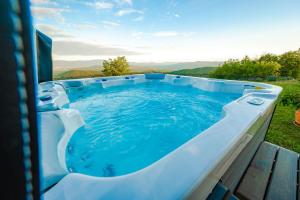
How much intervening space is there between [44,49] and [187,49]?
38.1 ft

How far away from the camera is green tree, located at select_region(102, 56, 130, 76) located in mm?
10775

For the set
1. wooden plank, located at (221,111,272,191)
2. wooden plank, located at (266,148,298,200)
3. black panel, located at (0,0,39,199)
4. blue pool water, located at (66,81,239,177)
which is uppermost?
black panel, located at (0,0,39,199)

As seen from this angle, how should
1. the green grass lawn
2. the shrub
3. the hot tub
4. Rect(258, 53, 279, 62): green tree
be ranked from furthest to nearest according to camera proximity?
Rect(258, 53, 279, 62): green tree
the shrub
the green grass lawn
the hot tub

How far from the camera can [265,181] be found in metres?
1.15

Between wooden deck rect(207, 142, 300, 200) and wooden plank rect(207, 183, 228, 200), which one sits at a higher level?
wooden plank rect(207, 183, 228, 200)

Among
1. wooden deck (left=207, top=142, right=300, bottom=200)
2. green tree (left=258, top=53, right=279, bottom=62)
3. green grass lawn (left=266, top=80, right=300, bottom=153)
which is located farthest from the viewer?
green tree (left=258, top=53, right=279, bottom=62)

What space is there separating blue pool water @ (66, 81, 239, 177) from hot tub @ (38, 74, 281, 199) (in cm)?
1

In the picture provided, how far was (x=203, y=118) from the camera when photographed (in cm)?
339

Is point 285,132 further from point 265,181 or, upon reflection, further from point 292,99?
point 265,181

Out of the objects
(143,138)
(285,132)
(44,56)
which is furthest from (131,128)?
(44,56)

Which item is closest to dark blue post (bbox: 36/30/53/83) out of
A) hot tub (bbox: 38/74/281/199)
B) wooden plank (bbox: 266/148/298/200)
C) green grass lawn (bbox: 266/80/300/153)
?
hot tub (bbox: 38/74/281/199)

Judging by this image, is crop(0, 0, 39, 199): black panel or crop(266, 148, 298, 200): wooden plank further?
crop(266, 148, 298, 200): wooden plank

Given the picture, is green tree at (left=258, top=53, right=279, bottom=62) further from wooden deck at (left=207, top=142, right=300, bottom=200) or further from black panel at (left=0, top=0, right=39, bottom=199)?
black panel at (left=0, top=0, right=39, bottom=199)

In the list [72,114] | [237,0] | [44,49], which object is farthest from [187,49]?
[72,114]
